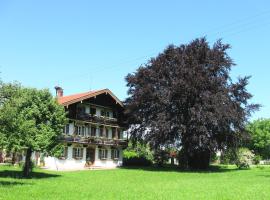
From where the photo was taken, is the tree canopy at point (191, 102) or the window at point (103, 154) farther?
the window at point (103, 154)

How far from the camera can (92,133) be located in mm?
56844

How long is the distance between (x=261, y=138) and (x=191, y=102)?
64564 millimetres

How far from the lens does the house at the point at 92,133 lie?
52.2 m

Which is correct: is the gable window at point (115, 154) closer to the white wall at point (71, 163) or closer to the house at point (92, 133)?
the house at point (92, 133)

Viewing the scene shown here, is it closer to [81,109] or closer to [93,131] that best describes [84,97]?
[81,109]

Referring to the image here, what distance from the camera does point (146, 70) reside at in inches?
Result: 2116

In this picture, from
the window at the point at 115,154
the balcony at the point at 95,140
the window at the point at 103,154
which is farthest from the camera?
the window at the point at 115,154

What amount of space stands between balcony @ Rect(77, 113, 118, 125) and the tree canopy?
409 cm

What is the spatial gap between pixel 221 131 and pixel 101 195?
31.0m

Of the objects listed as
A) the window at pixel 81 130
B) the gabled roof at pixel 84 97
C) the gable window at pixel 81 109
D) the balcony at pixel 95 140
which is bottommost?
the balcony at pixel 95 140

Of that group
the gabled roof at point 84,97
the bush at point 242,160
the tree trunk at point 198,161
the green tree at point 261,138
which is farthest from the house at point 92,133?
the green tree at point 261,138

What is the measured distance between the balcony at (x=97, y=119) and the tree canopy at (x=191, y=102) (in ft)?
13.4

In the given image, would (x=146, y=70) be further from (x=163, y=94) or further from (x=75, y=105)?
(x=75, y=105)

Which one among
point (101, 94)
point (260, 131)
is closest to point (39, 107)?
point (101, 94)
